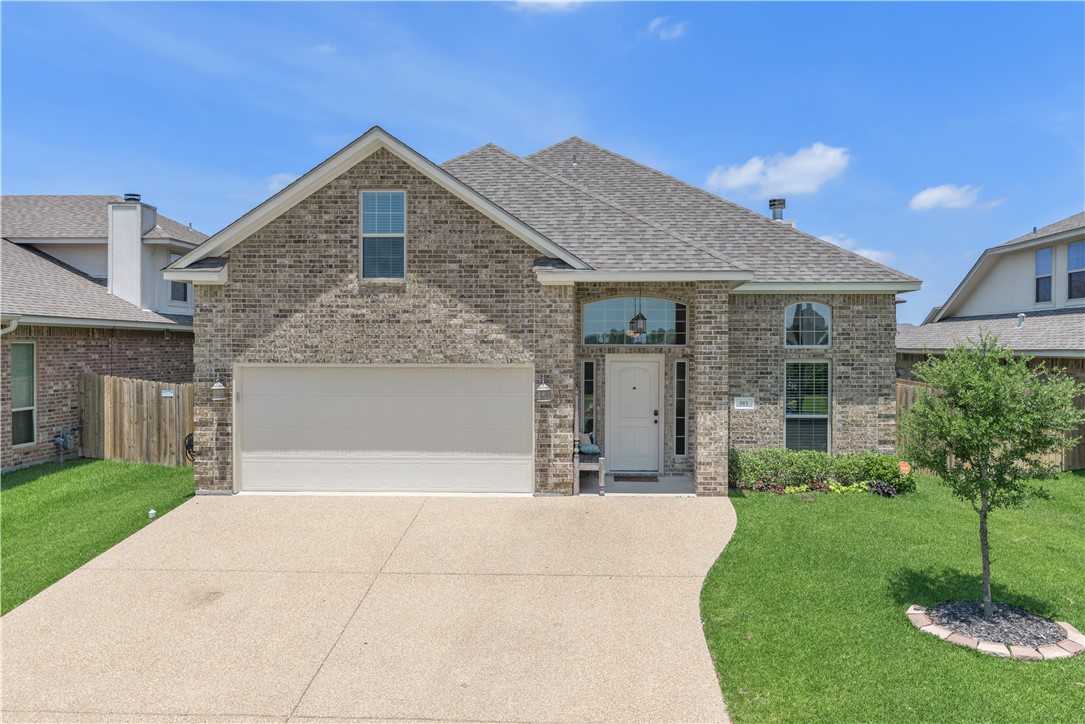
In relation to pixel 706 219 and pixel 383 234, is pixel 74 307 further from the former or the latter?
pixel 706 219

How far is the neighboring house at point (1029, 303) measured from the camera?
13.1 metres

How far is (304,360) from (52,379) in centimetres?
642

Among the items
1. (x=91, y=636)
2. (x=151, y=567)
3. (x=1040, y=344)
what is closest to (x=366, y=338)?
(x=151, y=567)

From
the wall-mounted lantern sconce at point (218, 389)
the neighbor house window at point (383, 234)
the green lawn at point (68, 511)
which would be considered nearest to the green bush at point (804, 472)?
the neighbor house window at point (383, 234)

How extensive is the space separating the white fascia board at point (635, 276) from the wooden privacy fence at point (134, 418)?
796 cm

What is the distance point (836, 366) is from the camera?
459 inches

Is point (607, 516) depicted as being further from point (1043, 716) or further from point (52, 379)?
point (52, 379)

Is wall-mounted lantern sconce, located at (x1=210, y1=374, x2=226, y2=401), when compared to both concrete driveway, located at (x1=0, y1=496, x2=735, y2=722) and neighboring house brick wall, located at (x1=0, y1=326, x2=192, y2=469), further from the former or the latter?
neighboring house brick wall, located at (x1=0, y1=326, x2=192, y2=469)

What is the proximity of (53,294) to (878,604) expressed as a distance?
16786 millimetres

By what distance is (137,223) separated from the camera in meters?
16.2

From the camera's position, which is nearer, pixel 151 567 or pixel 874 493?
pixel 151 567

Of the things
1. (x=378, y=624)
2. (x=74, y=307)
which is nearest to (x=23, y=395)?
(x=74, y=307)

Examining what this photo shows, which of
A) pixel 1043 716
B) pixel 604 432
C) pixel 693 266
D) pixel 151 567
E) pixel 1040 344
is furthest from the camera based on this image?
pixel 1040 344

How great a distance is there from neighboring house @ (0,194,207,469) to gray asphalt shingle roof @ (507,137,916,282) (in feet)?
29.0
